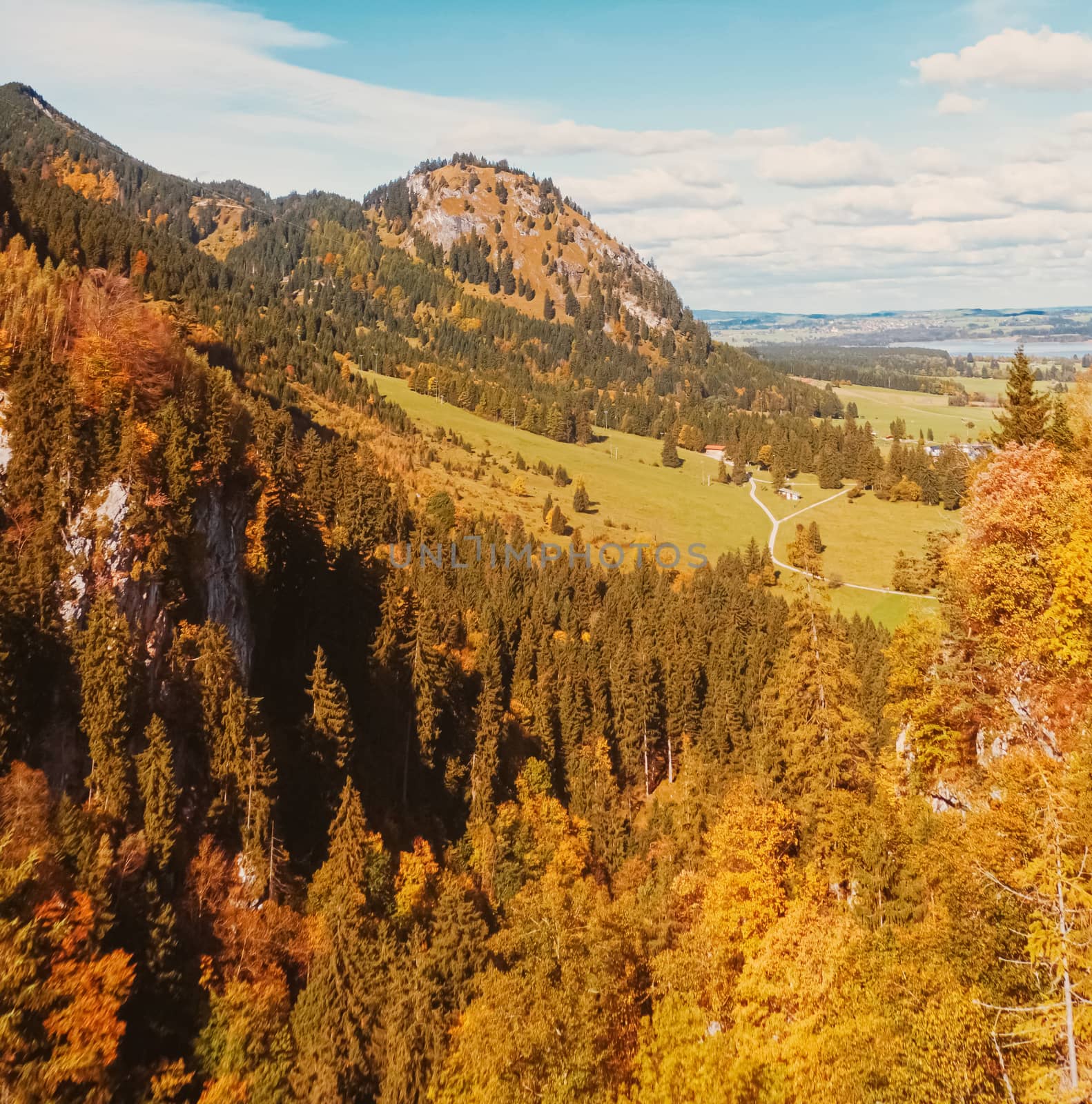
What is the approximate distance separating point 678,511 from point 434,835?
386 feet

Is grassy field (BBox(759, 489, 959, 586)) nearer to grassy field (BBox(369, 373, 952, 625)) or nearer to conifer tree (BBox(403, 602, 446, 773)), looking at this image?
grassy field (BBox(369, 373, 952, 625))

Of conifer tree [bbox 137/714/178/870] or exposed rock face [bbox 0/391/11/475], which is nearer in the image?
conifer tree [bbox 137/714/178/870]

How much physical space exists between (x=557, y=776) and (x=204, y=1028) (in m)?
48.2

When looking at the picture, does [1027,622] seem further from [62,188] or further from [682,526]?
[62,188]

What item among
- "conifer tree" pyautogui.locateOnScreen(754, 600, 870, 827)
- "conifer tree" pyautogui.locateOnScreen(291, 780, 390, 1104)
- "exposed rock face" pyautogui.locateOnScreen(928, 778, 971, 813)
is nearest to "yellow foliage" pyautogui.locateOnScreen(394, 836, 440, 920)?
"conifer tree" pyautogui.locateOnScreen(291, 780, 390, 1104)

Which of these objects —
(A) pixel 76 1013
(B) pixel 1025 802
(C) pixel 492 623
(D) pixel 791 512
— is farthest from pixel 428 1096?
(D) pixel 791 512

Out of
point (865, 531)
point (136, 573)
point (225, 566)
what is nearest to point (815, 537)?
point (865, 531)

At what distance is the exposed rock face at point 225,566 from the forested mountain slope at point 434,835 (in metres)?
0.49

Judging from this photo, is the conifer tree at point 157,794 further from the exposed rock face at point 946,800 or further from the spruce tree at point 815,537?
the spruce tree at point 815,537

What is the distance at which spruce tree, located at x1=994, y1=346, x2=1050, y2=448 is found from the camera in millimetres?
40688

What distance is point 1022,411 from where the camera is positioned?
41156 millimetres

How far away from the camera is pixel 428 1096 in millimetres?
35031

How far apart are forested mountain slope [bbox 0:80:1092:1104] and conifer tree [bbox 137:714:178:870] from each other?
0.20 meters

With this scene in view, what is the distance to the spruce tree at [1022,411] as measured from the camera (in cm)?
4069
